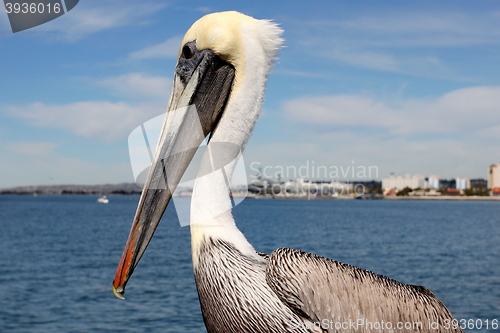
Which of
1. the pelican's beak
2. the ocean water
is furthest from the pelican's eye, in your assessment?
the ocean water

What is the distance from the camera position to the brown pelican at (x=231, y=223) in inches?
112

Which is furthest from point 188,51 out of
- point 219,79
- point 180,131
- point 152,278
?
point 152,278

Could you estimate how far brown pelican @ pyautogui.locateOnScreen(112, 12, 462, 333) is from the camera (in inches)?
112

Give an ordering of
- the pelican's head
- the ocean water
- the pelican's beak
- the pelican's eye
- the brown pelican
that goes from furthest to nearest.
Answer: the ocean water → the pelican's eye → the pelican's head → the brown pelican → the pelican's beak

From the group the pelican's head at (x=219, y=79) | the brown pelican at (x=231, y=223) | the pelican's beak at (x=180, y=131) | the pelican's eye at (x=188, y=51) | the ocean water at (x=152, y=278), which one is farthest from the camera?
the ocean water at (x=152, y=278)

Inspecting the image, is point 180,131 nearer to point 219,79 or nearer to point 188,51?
point 219,79

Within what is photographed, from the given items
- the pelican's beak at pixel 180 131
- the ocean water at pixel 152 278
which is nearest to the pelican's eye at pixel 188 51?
the pelican's beak at pixel 180 131

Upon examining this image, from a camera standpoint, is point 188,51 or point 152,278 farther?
point 152,278

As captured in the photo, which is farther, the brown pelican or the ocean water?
the ocean water

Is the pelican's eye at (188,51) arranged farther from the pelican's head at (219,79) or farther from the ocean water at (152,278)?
the ocean water at (152,278)

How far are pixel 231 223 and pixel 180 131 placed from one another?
65cm

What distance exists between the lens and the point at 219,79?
3.08 m

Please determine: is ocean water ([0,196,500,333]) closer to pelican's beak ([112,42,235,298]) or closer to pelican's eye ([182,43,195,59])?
pelican's beak ([112,42,235,298])

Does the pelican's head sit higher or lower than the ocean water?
higher
